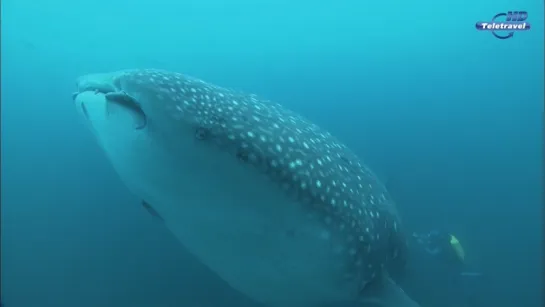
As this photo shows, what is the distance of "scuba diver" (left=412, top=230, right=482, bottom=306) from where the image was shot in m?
7.76

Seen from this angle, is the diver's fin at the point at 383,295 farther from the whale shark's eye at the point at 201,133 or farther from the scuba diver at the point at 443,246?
the scuba diver at the point at 443,246

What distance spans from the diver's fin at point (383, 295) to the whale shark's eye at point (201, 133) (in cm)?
254

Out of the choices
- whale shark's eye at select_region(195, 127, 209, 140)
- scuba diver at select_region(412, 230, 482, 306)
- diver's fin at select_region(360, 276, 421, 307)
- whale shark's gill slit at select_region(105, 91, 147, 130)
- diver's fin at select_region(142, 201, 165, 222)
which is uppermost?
whale shark's gill slit at select_region(105, 91, 147, 130)

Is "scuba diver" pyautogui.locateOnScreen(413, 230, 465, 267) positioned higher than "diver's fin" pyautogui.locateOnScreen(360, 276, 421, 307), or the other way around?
"diver's fin" pyautogui.locateOnScreen(360, 276, 421, 307)

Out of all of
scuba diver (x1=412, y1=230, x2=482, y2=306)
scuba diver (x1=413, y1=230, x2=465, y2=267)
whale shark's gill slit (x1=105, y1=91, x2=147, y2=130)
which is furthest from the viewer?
scuba diver (x1=412, y1=230, x2=482, y2=306)

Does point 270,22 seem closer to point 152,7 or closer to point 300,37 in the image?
point 300,37

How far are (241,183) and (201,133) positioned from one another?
482 millimetres

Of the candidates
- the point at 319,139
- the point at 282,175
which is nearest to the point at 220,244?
the point at 282,175

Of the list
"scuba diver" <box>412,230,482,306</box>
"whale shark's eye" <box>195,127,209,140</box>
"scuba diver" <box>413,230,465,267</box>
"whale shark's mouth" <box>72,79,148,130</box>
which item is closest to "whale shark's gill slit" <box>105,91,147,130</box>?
"whale shark's mouth" <box>72,79,148,130</box>

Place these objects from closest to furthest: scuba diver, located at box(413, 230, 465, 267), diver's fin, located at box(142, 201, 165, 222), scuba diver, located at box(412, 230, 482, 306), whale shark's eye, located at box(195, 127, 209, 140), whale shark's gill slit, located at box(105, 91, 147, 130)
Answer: whale shark's gill slit, located at box(105, 91, 147, 130) → whale shark's eye, located at box(195, 127, 209, 140) → diver's fin, located at box(142, 201, 165, 222) → scuba diver, located at box(413, 230, 465, 267) → scuba diver, located at box(412, 230, 482, 306)

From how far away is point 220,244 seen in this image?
3.10 meters

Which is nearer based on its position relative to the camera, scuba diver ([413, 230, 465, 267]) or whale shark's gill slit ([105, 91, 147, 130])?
whale shark's gill slit ([105, 91, 147, 130])

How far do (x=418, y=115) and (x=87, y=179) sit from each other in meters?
10.8

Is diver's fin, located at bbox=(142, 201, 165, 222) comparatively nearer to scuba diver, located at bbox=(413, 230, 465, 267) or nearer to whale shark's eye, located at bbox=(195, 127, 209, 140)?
whale shark's eye, located at bbox=(195, 127, 209, 140)
